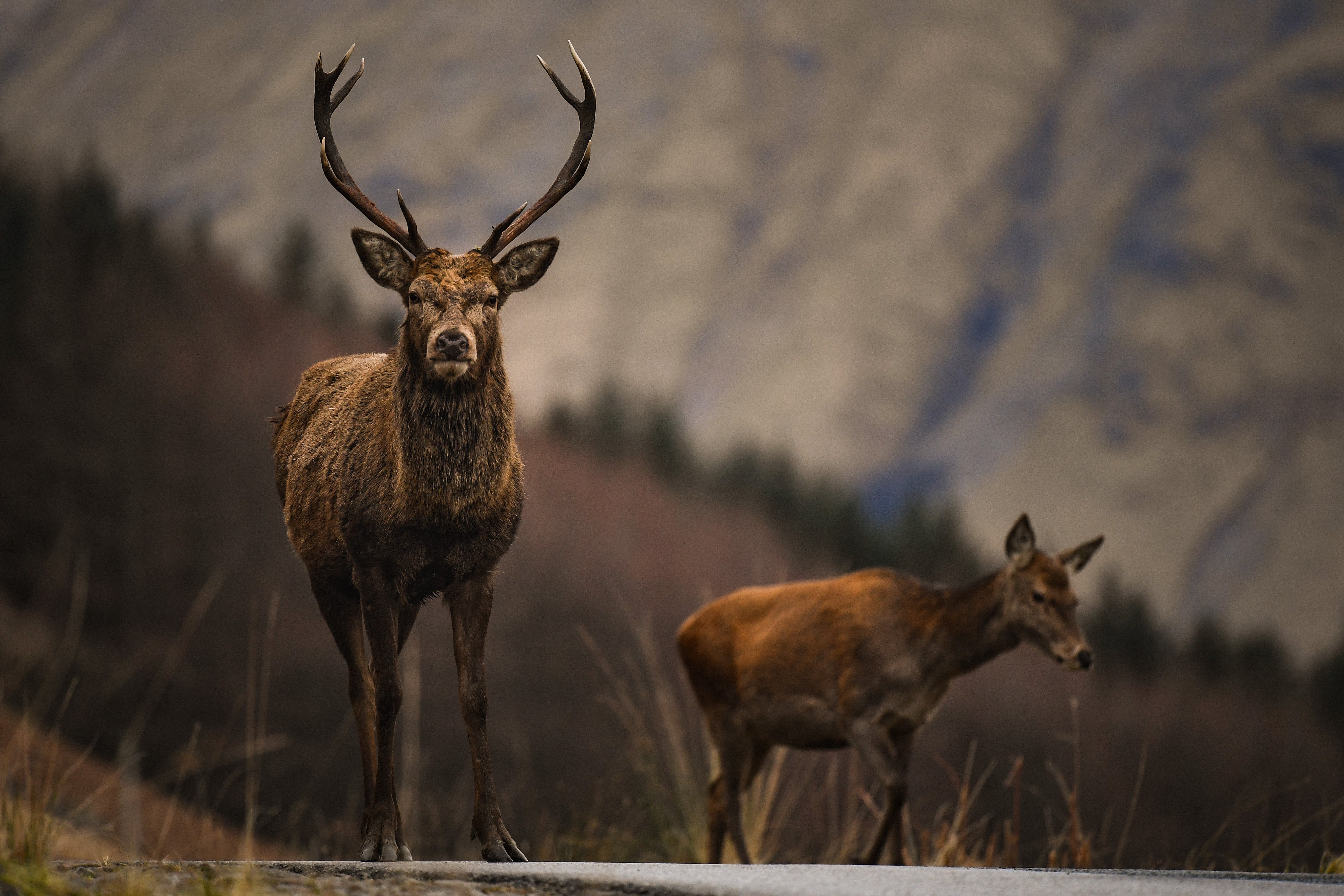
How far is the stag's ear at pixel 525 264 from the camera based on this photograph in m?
4.99

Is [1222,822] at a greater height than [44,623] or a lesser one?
greater

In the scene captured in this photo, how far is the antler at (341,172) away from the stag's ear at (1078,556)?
4286mm

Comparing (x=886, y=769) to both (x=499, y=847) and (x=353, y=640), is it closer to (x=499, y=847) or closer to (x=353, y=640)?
(x=353, y=640)

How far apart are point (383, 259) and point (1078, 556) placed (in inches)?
191

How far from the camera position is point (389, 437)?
16.3 ft

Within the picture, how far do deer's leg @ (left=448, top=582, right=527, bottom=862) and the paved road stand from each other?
0.26m

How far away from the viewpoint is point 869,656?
7945 millimetres

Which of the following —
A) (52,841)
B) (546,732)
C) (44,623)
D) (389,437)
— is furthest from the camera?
(546,732)

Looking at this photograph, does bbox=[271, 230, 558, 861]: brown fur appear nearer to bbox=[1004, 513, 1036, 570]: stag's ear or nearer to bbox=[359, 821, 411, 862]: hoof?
bbox=[359, 821, 411, 862]: hoof

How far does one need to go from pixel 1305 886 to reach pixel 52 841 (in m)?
3.68

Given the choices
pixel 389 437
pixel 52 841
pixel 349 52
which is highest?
pixel 349 52

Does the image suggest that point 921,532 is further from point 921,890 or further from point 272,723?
point 921,890

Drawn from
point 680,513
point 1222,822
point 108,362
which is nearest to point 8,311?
point 108,362

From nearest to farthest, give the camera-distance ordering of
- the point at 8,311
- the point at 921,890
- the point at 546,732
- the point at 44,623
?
the point at 921,890 → the point at 44,623 → the point at 8,311 → the point at 546,732
